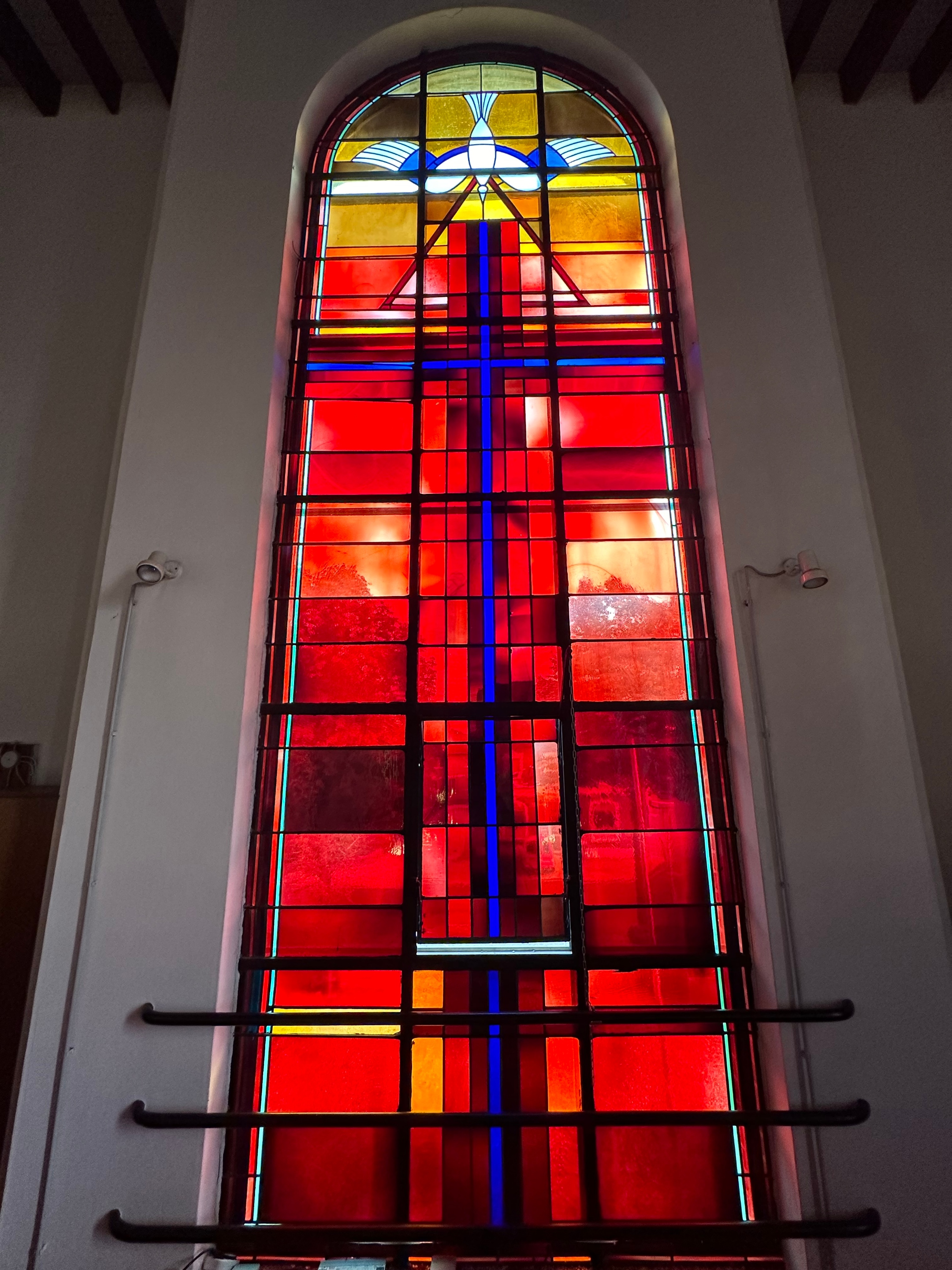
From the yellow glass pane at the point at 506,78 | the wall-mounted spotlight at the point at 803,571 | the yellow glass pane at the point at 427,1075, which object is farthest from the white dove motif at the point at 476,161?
the yellow glass pane at the point at 427,1075

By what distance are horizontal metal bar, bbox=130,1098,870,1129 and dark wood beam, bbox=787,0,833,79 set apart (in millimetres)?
5076

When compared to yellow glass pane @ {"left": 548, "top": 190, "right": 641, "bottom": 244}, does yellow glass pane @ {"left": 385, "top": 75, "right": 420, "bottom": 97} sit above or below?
above

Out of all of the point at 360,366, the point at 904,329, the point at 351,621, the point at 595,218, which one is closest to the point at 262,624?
the point at 351,621

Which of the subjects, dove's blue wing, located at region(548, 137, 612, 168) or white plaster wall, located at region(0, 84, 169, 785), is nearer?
white plaster wall, located at region(0, 84, 169, 785)

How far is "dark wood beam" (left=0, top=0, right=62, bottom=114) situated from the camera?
4312mm

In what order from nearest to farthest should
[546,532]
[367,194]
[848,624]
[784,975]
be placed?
[784,975] → [848,624] → [546,532] → [367,194]

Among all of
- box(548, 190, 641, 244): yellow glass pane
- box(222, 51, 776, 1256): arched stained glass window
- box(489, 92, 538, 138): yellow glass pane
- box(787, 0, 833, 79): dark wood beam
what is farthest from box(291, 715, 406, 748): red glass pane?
box(787, 0, 833, 79): dark wood beam

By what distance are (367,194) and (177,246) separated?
3.49 feet

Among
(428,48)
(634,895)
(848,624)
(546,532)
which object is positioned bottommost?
(634,895)

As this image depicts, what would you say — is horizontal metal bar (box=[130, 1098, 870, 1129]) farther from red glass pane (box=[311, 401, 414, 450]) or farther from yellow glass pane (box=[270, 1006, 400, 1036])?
red glass pane (box=[311, 401, 414, 450])

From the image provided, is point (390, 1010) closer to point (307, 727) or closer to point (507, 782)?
point (507, 782)

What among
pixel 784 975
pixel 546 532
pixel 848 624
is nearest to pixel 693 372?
pixel 546 532

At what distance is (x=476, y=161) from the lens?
13.2 ft

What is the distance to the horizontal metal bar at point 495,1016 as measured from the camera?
247 centimetres
